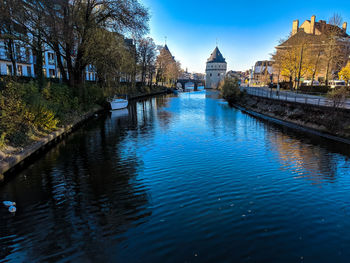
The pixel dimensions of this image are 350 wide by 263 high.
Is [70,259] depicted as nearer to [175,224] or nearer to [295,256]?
[175,224]

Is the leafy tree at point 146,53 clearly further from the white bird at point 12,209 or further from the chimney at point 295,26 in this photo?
the white bird at point 12,209

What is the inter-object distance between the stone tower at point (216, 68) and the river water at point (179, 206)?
400ft

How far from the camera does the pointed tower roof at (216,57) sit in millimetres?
132525

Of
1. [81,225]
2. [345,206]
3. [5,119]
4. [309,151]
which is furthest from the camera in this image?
[309,151]

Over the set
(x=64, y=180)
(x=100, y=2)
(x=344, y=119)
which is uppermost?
(x=100, y=2)

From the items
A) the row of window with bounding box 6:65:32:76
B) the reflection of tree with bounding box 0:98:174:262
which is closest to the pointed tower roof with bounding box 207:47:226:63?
the row of window with bounding box 6:65:32:76

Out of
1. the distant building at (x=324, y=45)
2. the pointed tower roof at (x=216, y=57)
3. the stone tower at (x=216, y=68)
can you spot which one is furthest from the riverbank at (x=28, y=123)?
the pointed tower roof at (x=216, y=57)

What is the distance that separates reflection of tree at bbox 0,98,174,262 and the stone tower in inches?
4839

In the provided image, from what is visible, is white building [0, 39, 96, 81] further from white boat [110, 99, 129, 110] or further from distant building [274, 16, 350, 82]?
distant building [274, 16, 350, 82]

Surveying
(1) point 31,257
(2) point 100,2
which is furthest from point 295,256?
(2) point 100,2

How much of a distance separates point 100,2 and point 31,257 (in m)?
23.2

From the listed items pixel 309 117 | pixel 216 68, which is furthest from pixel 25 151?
pixel 216 68

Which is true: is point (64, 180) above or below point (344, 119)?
below

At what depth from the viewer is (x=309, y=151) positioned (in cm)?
1466
